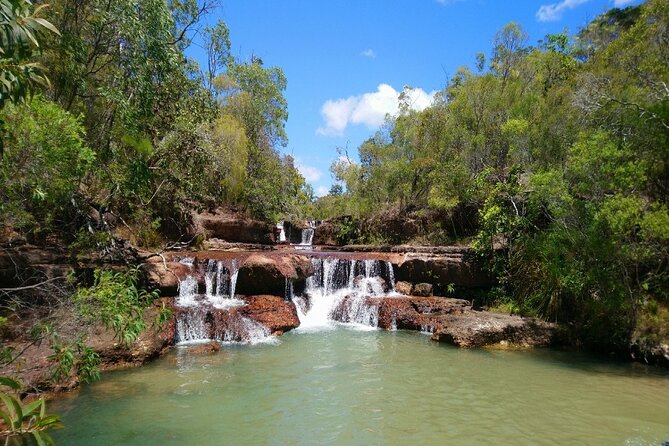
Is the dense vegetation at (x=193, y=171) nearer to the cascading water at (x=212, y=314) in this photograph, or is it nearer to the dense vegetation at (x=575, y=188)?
the dense vegetation at (x=575, y=188)

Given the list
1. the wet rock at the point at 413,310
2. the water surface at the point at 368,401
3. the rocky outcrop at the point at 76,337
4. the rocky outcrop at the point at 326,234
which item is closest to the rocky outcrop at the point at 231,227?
the rocky outcrop at the point at 326,234

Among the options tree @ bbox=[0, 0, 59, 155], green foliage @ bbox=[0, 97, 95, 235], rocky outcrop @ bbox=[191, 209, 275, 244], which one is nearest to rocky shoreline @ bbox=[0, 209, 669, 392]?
green foliage @ bbox=[0, 97, 95, 235]

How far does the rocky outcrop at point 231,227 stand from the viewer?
820 inches

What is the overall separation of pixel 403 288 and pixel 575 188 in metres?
6.74

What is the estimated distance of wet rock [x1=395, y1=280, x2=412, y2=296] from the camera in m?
15.0

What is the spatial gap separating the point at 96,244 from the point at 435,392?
28.5 ft

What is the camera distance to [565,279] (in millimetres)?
10586

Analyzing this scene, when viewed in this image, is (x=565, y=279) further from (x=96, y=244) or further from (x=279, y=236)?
(x=279, y=236)

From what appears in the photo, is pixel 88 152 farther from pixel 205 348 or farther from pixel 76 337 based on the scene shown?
pixel 205 348

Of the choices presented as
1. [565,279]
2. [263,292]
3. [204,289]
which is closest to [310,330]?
[263,292]

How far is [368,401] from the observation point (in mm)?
7141

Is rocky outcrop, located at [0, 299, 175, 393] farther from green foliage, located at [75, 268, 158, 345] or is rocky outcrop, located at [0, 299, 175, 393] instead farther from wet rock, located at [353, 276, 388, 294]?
wet rock, located at [353, 276, 388, 294]

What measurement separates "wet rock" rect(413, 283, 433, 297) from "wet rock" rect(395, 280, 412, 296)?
252mm

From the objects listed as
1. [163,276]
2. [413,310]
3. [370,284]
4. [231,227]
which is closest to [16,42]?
[163,276]
